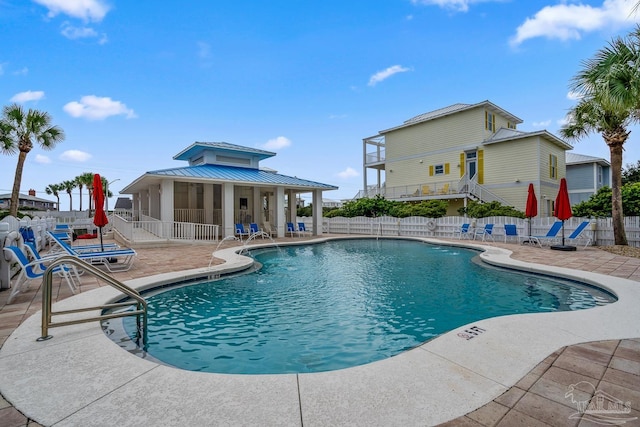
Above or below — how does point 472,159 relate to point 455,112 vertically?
below

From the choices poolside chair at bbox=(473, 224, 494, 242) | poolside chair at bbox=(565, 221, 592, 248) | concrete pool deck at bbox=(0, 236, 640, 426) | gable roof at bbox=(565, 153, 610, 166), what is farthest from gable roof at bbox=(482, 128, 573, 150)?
concrete pool deck at bbox=(0, 236, 640, 426)

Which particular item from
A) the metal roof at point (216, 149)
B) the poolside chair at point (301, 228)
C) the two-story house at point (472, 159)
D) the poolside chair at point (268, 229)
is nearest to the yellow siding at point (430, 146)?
the two-story house at point (472, 159)

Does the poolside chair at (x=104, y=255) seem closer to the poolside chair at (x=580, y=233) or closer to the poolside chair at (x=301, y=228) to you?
the poolside chair at (x=301, y=228)

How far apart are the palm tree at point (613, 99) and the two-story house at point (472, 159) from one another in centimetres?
671

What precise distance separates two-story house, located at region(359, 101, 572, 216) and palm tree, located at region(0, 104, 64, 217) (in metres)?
24.6

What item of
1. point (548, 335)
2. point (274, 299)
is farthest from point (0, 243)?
point (548, 335)

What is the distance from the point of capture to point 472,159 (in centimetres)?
2470

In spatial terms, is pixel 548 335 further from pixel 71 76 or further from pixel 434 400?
pixel 71 76

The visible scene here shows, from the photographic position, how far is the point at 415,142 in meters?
27.9

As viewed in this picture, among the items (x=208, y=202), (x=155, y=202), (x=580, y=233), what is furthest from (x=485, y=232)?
(x=155, y=202)

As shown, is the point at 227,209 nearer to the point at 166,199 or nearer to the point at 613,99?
the point at 166,199

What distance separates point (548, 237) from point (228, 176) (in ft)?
50.9

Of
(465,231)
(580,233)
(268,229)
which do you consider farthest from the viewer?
(268,229)

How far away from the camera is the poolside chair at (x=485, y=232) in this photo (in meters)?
16.6
